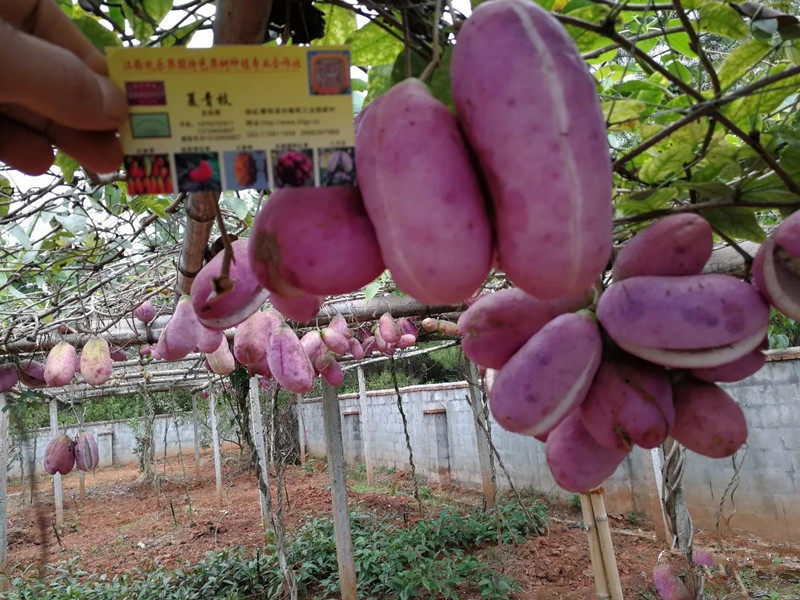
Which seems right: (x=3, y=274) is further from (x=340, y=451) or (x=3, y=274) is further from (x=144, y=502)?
(x=144, y=502)

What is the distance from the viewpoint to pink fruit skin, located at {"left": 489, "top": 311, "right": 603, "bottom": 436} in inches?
25.3

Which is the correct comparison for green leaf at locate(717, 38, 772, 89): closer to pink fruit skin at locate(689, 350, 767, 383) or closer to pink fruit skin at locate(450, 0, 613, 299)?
pink fruit skin at locate(689, 350, 767, 383)


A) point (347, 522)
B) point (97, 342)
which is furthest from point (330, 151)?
point (347, 522)

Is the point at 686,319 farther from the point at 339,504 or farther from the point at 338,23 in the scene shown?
the point at 339,504

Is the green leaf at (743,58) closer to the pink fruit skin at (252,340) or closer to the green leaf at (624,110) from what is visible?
the green leaf at (624,110)

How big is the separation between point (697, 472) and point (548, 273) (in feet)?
20.0

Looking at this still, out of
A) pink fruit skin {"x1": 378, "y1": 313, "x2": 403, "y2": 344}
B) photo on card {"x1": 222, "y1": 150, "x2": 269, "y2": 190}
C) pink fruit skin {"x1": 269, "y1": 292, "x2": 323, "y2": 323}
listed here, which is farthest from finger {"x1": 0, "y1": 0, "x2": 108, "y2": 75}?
pink fruit skin {"x1": 378, "y1": 313, "x2": 403, "y2": 344}

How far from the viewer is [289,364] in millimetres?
2113

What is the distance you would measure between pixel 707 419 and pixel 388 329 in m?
3.03

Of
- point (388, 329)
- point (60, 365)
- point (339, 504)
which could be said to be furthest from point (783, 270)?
point (339, 504)

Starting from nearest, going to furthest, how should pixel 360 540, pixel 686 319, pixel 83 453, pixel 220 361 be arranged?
pixel 686 319, pixel 220 361, pixel 83 453, pixel 360 540

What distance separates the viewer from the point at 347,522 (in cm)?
470

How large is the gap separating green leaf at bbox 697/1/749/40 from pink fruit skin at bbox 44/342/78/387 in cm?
323

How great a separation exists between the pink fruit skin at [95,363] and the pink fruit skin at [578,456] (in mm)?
2890
